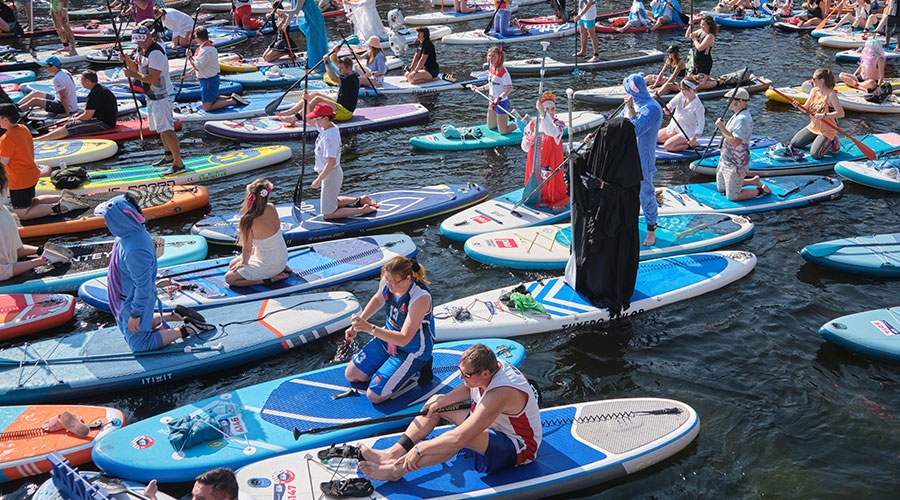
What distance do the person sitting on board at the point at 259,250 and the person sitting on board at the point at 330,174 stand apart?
5.25 feet

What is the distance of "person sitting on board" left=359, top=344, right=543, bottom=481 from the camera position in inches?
263

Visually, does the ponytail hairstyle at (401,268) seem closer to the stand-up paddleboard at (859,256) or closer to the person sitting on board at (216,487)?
the person sitting on board at (216,487)

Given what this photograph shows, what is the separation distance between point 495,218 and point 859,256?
5012mm

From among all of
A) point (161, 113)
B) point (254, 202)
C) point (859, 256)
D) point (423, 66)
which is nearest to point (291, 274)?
point (254, 202)

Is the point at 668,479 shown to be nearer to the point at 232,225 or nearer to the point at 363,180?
the point at 232,225

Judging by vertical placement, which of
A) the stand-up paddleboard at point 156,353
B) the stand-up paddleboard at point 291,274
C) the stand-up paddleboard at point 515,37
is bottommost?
the stand-up paddleboard at point 156,353

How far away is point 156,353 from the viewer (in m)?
9.12

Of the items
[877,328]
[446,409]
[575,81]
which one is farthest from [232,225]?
[575,81]

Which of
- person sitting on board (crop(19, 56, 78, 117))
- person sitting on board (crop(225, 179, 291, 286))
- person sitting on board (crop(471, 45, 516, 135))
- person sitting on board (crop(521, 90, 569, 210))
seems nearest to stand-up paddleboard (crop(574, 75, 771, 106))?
person sitting on board (crop(471, 45, 516, 135))

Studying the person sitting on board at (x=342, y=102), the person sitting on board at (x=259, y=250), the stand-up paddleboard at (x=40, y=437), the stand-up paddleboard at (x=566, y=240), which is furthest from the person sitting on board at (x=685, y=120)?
the stand-up paddleboard at (x=40, y=437)

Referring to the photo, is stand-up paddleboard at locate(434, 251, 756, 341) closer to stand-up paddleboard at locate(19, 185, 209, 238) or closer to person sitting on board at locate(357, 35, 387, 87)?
stand-up paddleboard at locate(19, 185, 209, 238)

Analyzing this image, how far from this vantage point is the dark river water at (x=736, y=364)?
308 inches

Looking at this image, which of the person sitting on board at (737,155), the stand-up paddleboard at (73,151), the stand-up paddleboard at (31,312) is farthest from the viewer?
the stand-up paddleboard at (73,151)

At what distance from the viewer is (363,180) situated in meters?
15.2
